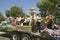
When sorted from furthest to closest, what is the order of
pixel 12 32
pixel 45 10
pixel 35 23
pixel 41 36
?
pixel 45 10 < pixel 12 32 < pixel 35 23 < pixel 41 36

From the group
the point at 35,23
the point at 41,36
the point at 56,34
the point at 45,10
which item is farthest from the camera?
the point at 45,10

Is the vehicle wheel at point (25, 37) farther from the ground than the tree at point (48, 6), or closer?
closer

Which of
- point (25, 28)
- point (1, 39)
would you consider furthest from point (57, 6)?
point (25, 28)

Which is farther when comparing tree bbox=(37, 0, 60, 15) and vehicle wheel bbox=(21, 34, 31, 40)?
tree bbox=(37, 0, 60, 15)

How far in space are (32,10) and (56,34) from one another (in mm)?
3198

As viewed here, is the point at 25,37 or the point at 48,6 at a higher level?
the point at 48,6

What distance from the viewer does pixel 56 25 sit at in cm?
892

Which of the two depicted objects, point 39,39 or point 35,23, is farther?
point 35,23

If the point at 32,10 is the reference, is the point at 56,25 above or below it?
below

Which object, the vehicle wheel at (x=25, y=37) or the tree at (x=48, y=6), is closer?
the vehicle wheel at (x=25, y=37)

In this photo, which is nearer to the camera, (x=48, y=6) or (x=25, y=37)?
(x=25, y=37)

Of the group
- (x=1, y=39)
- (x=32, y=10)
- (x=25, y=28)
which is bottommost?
(x=1, y=39)

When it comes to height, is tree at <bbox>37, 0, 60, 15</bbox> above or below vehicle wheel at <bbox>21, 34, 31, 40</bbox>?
above

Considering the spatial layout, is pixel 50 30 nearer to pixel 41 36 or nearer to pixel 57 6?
pixel 41 36
